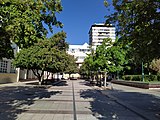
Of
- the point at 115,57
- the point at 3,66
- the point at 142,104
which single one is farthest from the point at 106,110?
the point at 3,66

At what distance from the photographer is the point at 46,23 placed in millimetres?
12586

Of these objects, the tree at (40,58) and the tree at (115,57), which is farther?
the tree at (40,58)

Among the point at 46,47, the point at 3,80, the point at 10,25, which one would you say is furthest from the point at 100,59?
the point at 10,25

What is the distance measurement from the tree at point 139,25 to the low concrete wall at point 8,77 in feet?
109

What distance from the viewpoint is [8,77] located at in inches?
1757

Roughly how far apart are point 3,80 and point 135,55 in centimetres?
3439

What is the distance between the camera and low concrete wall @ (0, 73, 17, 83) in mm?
41562

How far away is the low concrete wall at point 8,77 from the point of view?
4156cm

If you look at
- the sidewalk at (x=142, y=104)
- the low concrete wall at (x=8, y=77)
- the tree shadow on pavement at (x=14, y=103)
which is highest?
the low concrete wall at (x=8, y=77)

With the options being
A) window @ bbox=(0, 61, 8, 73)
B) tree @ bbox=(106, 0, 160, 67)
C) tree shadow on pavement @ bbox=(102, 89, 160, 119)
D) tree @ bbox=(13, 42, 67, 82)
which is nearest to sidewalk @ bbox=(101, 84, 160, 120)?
tree shadow on pavement @ bbox=(102, 89, 160, 119)

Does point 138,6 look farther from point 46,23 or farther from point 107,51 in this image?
point 107,51

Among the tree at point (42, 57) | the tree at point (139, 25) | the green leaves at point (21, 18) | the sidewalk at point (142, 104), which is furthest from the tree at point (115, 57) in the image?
the green leaves at point (21, 18)

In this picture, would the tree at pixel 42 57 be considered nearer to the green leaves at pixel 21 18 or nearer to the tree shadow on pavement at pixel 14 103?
the tree shadow on pavement at pixel 14 103

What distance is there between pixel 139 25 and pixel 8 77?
123ft
